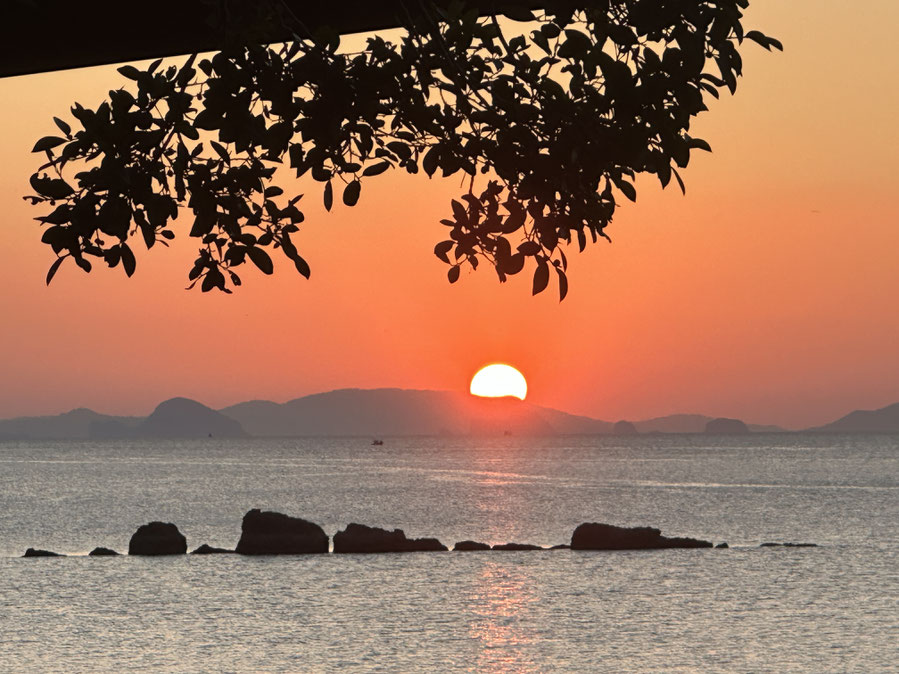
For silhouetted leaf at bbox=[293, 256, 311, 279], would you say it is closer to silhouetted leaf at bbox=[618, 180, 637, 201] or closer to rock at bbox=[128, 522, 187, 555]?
silhouetted leaf at bbox=[618, 180, 637, 201]

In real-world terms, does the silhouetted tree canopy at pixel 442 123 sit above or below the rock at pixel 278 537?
above

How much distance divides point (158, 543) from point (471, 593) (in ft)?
66.8

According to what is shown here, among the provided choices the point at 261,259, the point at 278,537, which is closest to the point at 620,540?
the point at 278,537

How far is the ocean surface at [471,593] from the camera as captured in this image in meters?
38.9

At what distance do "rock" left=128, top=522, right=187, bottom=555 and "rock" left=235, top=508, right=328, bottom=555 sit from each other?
125 inches

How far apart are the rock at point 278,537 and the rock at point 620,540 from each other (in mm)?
14166

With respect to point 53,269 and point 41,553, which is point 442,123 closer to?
point 53,269

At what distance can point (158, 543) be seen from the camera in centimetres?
A: 6253

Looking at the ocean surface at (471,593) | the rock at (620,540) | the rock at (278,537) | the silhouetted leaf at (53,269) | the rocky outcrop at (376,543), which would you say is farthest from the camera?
the rock at (620,540)

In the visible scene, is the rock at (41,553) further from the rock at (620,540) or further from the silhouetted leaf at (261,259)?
the silhouetted leaf at (261,259)

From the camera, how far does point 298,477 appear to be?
143125mm

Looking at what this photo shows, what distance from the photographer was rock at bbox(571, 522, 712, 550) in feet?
210

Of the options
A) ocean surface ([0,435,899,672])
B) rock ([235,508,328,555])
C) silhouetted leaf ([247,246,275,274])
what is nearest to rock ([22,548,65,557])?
ocean surface ([0,435,899,672])

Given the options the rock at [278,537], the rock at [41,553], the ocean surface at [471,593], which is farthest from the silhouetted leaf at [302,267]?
the rock at [41,553]
